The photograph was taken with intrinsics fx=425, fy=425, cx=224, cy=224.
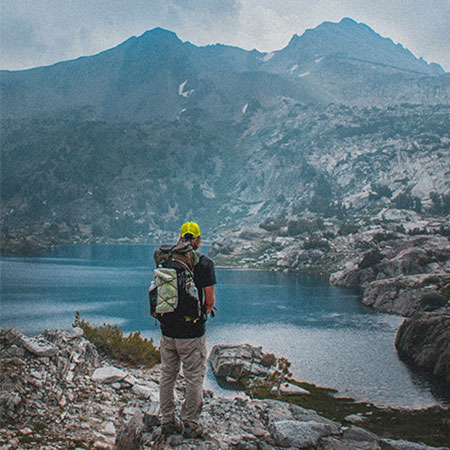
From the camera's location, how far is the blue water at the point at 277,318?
3209 centimetres

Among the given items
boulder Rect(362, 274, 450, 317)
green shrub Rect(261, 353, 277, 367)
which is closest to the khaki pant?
green shrub Rect(261, 353, 277, 367)

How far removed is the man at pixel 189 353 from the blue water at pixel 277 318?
3.79ft

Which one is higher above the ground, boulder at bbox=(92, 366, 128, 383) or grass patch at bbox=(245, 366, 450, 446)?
boulder at bbox=(92, 366, 128, 383)

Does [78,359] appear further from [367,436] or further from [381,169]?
[381,169]

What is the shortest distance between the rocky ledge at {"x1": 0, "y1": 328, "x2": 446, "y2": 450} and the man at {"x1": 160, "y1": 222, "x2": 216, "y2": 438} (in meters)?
0.39

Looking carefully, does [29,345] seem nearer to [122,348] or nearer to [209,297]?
[122,348]

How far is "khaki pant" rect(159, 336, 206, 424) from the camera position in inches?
344

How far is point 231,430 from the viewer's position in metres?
10.1

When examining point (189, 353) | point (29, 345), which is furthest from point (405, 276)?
point (189, 353)

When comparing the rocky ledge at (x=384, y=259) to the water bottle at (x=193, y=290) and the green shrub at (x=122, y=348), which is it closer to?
the green shrub at (x=122, y=348)

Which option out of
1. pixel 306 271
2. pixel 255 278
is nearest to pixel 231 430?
pixel 255 278

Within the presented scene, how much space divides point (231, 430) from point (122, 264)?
4796 inches

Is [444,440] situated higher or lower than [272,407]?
lower

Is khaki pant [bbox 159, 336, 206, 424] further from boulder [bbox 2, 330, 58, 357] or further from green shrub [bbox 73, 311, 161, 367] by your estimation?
green shrub [bbox 73, 311, 161, 367]
